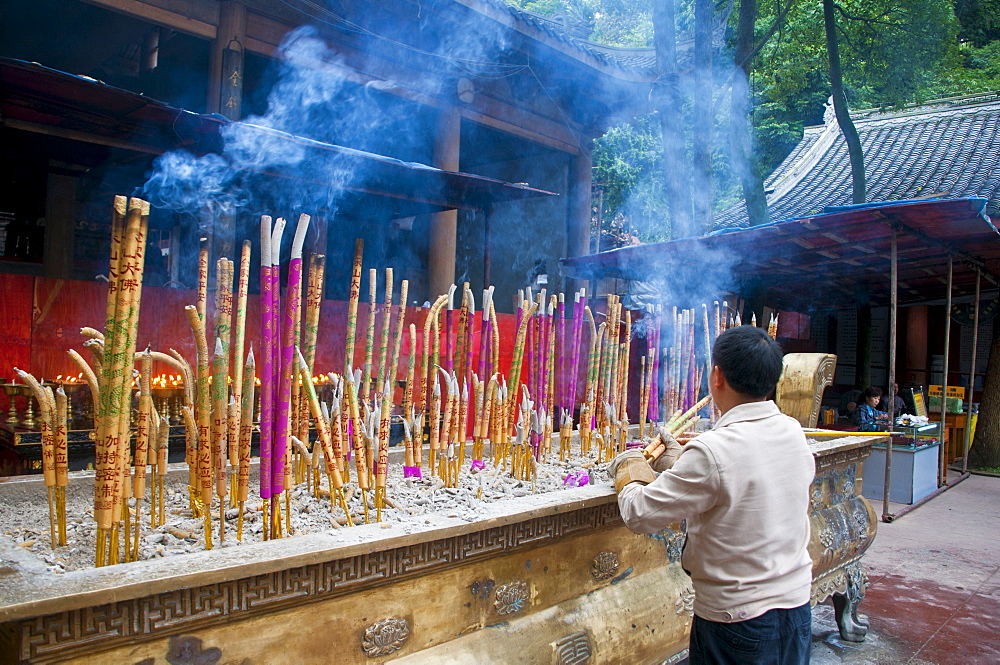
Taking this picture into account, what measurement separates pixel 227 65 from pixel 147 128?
1274 mm

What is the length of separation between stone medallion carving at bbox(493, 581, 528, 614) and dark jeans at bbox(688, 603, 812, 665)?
56 cm

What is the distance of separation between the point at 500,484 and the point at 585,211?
260 inches

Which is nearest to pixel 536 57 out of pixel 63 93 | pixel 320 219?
pixel 320 219

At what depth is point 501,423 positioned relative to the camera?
3.00 metres

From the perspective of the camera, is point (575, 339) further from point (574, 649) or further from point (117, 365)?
point (117, 365)

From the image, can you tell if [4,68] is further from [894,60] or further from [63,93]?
[894,60]

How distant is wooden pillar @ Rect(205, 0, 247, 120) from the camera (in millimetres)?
5371

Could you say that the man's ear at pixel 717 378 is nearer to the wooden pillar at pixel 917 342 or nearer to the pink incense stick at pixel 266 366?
the pink incense stick at pixel 266 366

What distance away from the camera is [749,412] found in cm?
178

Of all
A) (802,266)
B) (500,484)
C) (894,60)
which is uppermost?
(894,60)

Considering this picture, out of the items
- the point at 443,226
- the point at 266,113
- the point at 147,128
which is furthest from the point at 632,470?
the point at 266,113

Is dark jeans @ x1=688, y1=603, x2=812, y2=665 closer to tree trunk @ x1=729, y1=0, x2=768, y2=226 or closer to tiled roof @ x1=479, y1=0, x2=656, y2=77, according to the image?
tiled roof @ x1=479, y1=0, x2=656, y2=77

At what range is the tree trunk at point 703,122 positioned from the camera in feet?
25.7

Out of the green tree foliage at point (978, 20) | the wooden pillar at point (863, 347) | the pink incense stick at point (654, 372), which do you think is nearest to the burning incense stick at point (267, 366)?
the pink incense stick at point (654, 372)
